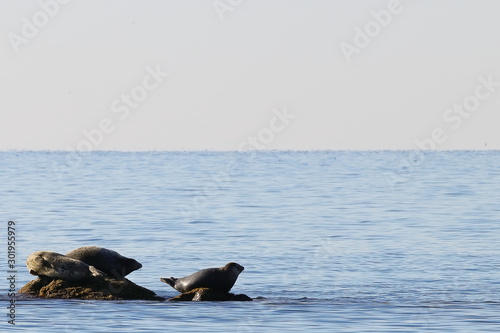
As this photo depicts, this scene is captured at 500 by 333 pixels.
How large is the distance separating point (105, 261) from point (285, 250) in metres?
13.0

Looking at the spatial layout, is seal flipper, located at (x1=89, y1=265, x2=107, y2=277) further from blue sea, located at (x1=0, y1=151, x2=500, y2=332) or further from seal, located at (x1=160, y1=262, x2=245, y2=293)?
seal, located at (x1=160, y1=262, x2=245, y2=293)

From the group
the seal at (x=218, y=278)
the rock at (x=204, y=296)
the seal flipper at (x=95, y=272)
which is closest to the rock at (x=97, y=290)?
the seal flipper at (x=95, y=272)

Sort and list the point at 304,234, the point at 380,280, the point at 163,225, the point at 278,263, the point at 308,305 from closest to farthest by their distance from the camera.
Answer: the point at 308,305 → the point at 380,280 → the point at 278,263 → the point at 304,234 → the point at 163,225

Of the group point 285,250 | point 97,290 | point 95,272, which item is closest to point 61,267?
point 95,272

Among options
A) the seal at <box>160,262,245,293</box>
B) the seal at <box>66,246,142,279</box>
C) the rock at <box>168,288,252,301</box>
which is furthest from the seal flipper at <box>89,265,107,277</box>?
the seal at <box>160,262,245,293</box>

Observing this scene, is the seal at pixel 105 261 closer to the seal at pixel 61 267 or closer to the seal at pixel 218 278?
the seal at pixel 61 267

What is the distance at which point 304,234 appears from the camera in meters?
44.3

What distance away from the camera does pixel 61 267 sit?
83.7 feet

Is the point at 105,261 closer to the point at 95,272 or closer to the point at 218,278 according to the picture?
the point at 95,272

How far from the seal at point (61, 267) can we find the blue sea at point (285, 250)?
718 millimetres

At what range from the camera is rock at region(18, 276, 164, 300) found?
1003 inches

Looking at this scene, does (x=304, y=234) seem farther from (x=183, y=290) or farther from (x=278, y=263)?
(x=183, y=290)

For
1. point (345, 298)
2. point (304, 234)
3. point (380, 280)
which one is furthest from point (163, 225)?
point (345, 298)

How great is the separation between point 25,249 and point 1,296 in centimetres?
1183
